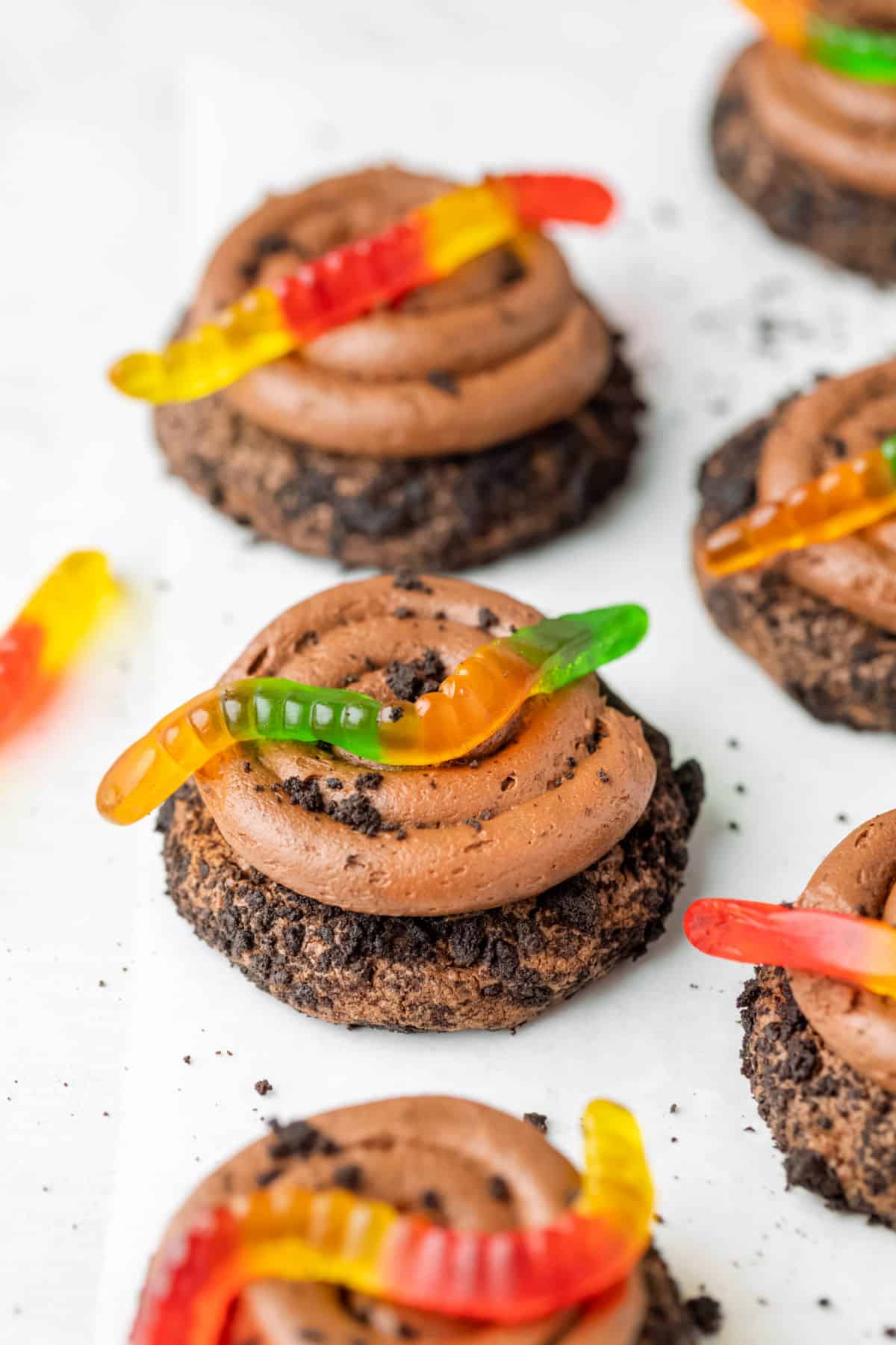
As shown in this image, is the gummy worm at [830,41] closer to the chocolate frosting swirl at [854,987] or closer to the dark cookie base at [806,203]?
the dark cookie base at [806,203]

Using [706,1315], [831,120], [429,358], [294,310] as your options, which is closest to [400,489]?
[429,358]

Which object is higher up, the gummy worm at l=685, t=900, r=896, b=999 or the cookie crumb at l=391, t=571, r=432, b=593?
the cookie crumb at l=391, t=571, r=432, b=593

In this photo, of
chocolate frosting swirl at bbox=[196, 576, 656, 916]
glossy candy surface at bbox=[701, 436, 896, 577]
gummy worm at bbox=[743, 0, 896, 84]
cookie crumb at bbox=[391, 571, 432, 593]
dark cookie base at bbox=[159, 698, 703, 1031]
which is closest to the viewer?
chocolate frosting swirl at bbox=[196, 576, 656, 916]

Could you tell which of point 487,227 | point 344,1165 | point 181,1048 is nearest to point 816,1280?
point 344,1165

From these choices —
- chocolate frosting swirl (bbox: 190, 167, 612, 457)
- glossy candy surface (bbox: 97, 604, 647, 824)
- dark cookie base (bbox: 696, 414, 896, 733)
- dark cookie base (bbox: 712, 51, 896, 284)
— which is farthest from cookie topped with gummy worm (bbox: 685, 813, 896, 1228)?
dark cookie base (bbox: 712, 51, 896, 284)

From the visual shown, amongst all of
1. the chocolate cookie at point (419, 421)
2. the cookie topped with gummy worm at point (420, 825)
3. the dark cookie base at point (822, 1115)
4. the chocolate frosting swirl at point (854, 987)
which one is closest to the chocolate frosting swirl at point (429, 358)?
the chocolate cookie at point (419, 421)

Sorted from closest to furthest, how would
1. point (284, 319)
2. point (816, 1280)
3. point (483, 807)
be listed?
point (816, 1280) → point (483, 807) → point (284, 319)

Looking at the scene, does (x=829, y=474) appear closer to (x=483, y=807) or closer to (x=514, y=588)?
(x=514, y=588)

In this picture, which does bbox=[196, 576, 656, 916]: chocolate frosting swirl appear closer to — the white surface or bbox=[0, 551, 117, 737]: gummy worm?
the white surface
